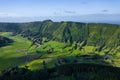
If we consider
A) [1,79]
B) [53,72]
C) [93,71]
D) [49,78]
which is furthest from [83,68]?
[1,79]

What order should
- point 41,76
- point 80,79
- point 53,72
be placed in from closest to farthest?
point 80,79
point 41,76
point 53,72

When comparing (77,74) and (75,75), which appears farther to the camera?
(77,74)

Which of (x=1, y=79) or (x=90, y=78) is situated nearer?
(x=90, y=78)

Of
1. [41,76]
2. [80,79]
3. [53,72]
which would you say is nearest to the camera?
[80,79]

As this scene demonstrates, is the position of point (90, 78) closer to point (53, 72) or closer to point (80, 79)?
point (80, 79)

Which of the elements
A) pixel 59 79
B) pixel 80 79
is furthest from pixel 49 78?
pixel 80 79

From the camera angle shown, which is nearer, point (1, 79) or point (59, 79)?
point (59, 79)

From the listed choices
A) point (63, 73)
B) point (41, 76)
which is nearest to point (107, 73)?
point (63, 73)

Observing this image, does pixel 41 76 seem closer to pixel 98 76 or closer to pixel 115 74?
pixel 98 76
